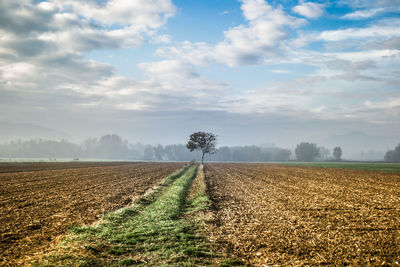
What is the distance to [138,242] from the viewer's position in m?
11.0

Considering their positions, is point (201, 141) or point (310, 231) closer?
point (310, 231)

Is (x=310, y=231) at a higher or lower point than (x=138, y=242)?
lower

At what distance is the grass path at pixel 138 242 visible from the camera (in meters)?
8.98

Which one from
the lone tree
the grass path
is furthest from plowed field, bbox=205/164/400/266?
the lone tree

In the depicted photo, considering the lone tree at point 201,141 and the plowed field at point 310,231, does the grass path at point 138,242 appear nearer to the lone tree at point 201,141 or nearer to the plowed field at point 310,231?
the plowed field at point 310,231

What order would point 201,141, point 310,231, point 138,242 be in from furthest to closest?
point 201,141 < point 310,231 < point 138,242

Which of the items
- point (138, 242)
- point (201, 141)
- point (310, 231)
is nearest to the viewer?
point (138, 242)

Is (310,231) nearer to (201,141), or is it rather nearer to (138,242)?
(138,242)

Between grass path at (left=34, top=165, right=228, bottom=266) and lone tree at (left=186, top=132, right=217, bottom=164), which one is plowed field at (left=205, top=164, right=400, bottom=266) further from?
lone tree at (left=186, top=132, right=217, bottom=164)

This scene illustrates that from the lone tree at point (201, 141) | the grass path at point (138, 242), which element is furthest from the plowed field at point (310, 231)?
the lone tree at point (201, 141)

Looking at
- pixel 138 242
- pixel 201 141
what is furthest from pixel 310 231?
pixel 201 141

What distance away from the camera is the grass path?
8.98 m

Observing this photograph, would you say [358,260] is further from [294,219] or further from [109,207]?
[109,207]

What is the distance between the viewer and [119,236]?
38.5 feet
